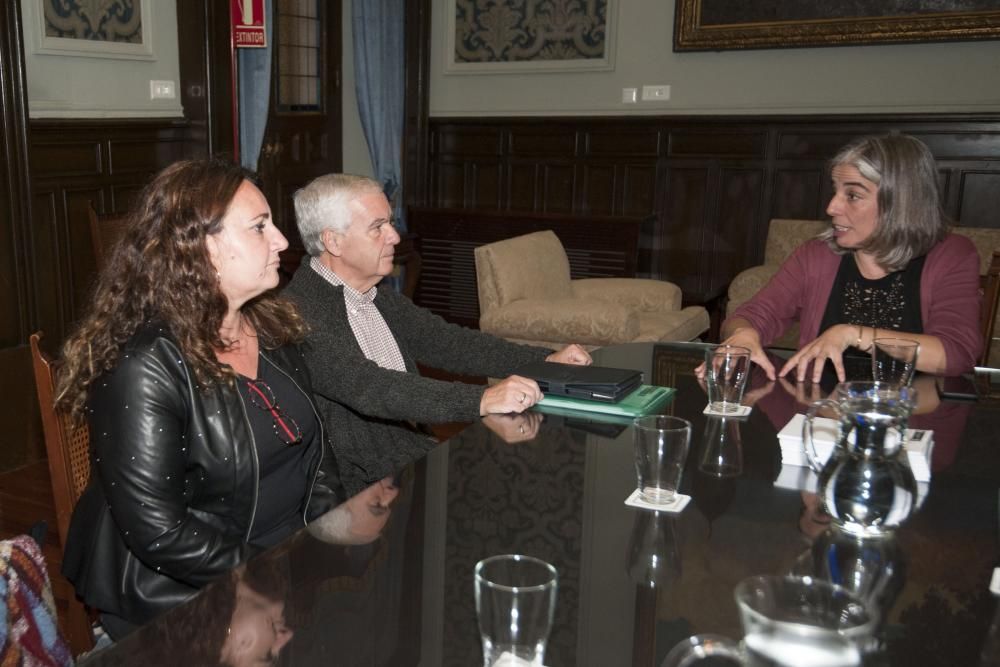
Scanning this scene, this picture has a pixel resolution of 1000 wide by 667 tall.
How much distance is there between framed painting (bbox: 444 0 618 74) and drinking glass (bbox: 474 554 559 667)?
5.57 m

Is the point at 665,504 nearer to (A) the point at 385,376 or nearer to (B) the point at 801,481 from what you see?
(B) the point at 801,481

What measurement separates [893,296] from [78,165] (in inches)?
138

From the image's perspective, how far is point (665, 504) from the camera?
4.34 feet

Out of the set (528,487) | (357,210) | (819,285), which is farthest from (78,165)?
(528,487)

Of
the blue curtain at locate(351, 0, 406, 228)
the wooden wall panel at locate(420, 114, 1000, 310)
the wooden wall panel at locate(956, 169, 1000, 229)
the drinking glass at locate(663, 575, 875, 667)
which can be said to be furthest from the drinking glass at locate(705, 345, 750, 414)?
the blue curtain at locate(351, 0, 406, 228)

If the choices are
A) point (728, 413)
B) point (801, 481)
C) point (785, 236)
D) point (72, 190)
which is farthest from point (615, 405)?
point (785, 236)

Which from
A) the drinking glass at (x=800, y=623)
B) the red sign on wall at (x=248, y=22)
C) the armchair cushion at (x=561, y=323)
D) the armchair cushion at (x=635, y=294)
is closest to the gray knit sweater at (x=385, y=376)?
the drinking glass at (x=800, y=623)

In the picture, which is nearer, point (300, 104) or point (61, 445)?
point (61, 445)

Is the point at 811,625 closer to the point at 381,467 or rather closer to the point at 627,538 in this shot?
the point at 627,538

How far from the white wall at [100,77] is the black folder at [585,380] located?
9.99 ft

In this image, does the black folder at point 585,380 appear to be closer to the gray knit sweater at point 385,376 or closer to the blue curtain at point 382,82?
the gray knit sweater at point 385,376

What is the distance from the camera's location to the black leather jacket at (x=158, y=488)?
1.49m

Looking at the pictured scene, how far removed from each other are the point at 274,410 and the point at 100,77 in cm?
327

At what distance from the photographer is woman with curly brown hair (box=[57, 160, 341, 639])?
1.50 meters
